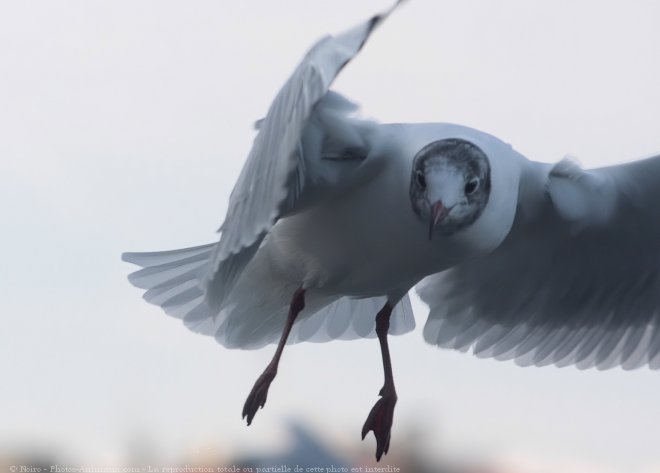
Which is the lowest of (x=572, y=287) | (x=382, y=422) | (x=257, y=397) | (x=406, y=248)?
(x=382, y=422)

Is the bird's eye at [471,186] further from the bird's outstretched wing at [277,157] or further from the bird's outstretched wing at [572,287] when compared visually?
the bird's outstretched wing at [572,287]

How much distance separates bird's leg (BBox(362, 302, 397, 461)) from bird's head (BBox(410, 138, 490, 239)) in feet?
2.59

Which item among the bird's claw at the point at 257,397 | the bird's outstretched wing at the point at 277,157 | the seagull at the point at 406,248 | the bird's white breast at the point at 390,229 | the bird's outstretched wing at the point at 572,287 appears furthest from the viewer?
the bird's outstretched wing at the point at 572,287

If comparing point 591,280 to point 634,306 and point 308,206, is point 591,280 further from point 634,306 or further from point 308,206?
point 308,206

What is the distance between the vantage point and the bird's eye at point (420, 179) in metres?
3.98

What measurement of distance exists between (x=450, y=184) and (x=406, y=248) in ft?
1.03

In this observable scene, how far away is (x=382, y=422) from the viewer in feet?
15.4

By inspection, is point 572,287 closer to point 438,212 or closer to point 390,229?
point 390,229

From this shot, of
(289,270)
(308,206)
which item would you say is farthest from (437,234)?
(289,270)

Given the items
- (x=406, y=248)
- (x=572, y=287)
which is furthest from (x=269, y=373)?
(x=572, y=287)

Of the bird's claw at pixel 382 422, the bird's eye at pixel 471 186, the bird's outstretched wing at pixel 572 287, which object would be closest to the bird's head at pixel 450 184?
the bird's eye at pixel 471 186

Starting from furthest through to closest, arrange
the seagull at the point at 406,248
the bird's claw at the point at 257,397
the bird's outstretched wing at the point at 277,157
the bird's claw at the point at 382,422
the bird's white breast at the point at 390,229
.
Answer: the bird's claw at the point at 382,422 → the bird's claw at the point at 257,397 → the bird's white breast at the point at 390,229 → the seagull at the point at 406,248 → the bird's outstretched wing at the point at 277,157

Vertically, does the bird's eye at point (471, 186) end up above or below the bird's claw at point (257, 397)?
above

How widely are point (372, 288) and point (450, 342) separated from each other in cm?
88
